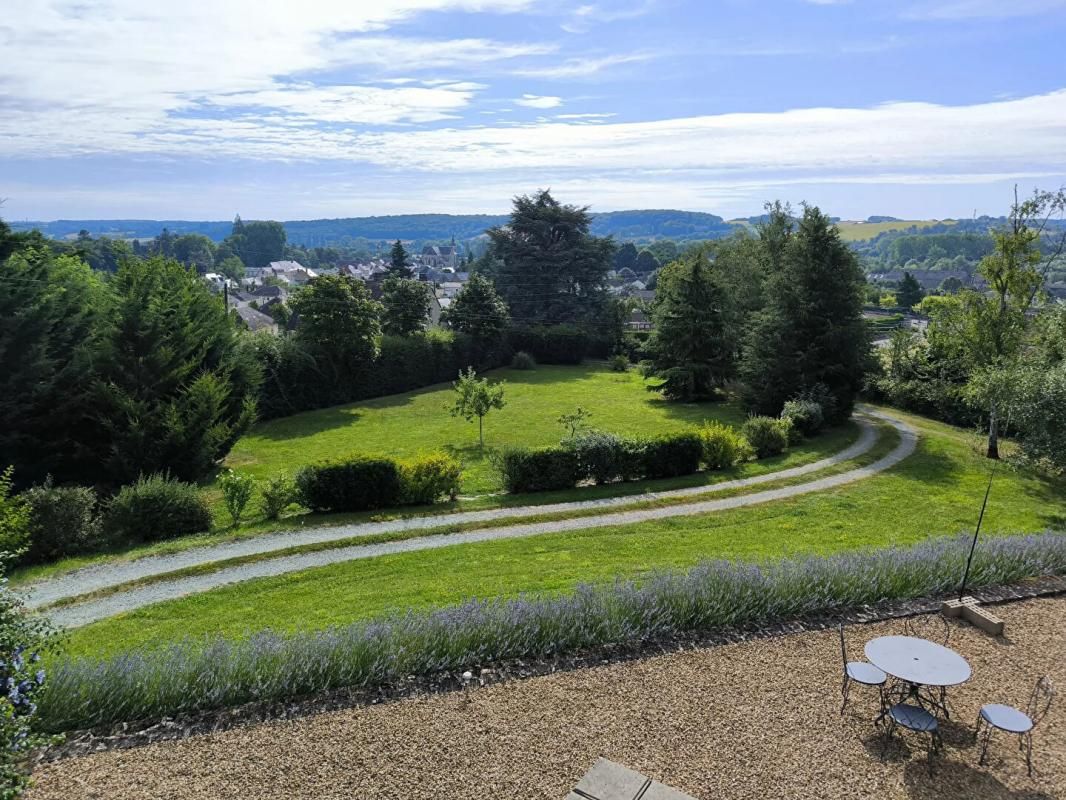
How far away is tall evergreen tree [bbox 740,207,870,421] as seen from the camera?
2575 cm

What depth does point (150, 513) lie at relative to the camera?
1440cm

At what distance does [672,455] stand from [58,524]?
1444 centimetres

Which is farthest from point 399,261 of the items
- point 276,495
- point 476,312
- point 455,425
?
point 276,495

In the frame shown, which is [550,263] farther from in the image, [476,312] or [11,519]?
[11,519]

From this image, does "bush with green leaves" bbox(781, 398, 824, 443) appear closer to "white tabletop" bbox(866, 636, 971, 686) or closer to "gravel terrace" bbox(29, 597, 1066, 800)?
"gravel terrace" bbox(29, 597, 1066, 800)

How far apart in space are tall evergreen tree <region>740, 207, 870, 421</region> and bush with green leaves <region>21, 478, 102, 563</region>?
2269 cm

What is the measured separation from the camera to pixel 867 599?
31.6 feet

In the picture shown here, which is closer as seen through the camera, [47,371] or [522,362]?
[47,371]

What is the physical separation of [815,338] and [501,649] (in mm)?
21797

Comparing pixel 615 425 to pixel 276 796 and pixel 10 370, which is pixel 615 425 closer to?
pixel 10 370

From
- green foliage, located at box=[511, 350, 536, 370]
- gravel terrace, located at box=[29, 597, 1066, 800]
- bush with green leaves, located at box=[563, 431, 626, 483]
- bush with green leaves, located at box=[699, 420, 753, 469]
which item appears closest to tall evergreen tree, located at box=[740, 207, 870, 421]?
bush with green leaves, located at box=[699, 420, 753, 469]

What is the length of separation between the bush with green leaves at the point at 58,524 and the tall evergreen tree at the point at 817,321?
74.4ft

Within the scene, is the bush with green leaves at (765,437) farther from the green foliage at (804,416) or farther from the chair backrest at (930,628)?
the chair backrest at (930,628)

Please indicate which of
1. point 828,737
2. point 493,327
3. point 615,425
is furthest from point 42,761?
point 493,327
